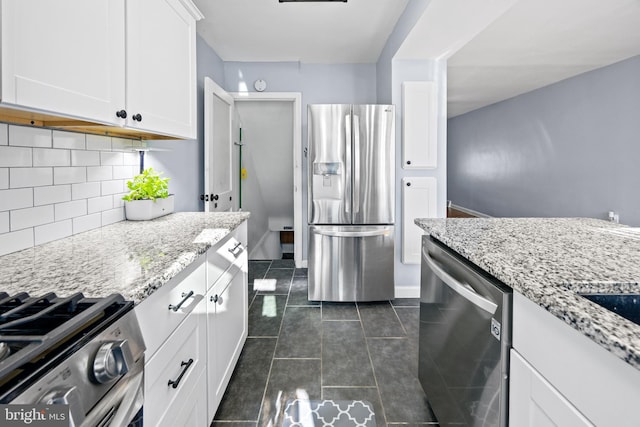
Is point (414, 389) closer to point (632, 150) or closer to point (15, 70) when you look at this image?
point (15, 70)

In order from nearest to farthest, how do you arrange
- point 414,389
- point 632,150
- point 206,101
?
point 414,389 → point 206,101 → point 632,150

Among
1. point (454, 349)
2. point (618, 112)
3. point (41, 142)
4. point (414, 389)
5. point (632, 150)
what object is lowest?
point (414, 389)

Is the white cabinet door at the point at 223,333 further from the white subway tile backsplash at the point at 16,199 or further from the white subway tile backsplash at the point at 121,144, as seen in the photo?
the white subway tile backsplash at the point at 121,144

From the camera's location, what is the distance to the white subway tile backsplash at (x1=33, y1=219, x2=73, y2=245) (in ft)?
4.49

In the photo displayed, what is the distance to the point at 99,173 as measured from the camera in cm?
175

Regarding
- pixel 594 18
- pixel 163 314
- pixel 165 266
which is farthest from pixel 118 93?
pixel 594 18

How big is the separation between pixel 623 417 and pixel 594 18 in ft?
12.4

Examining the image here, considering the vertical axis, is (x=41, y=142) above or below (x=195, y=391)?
above

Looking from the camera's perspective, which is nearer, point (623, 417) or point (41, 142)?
point (623, 417)

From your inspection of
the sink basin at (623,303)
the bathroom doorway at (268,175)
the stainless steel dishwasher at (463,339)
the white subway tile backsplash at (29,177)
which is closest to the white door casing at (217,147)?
the bathroom doorway at (268,175)

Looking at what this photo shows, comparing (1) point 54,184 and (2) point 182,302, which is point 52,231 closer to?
(1) point 54,184

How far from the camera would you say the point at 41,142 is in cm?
138

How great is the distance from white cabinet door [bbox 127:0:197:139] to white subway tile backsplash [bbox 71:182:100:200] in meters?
0.43

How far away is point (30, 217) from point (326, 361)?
5.77ft
